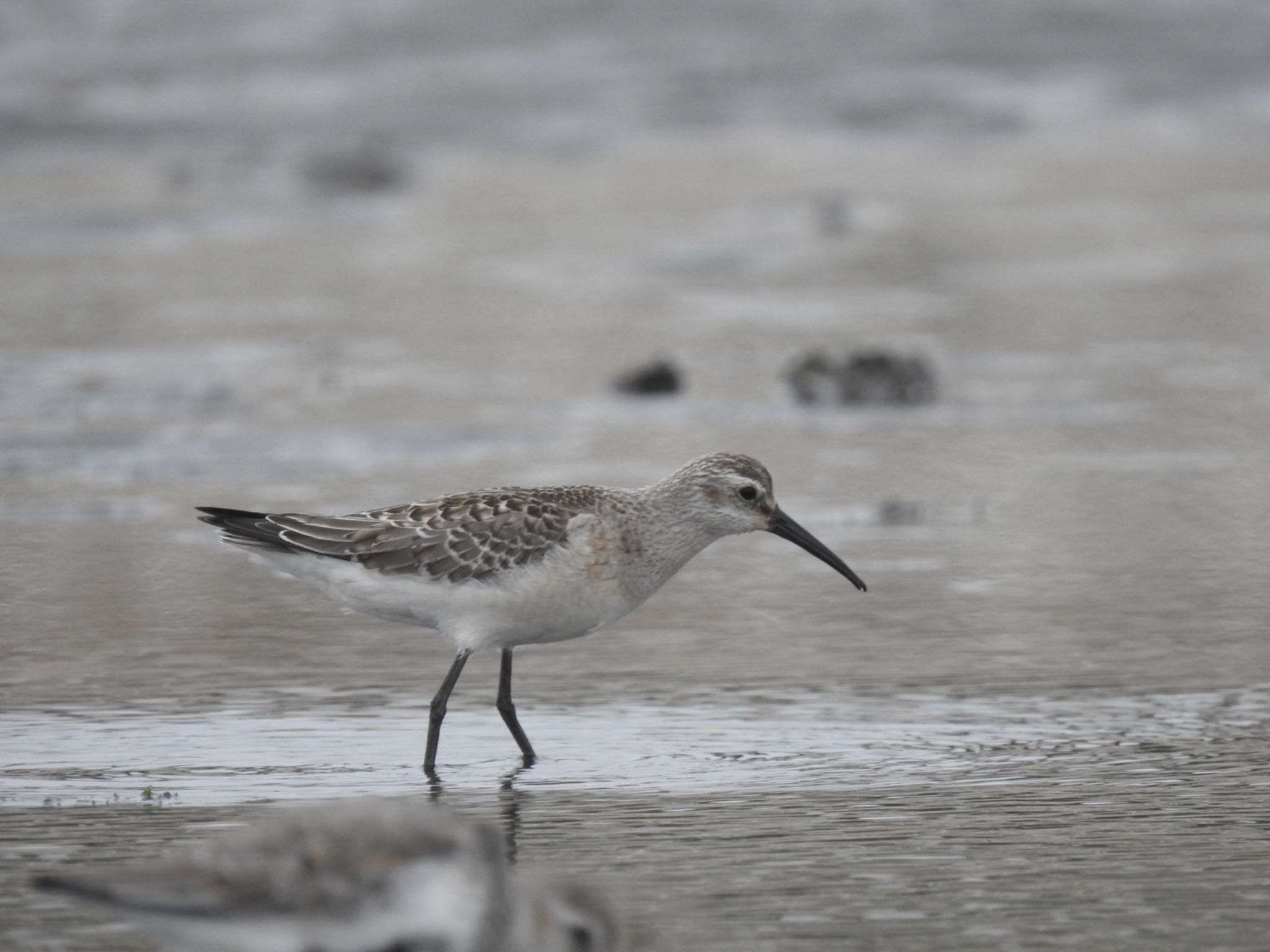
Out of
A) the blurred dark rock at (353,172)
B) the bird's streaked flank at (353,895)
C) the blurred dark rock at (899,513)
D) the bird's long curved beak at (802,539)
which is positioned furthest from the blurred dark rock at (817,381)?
the blurred dark rock at (353,172)

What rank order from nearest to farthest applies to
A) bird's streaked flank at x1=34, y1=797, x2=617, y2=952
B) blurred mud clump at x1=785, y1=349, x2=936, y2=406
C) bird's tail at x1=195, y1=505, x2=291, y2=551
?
1. bird's streaked flank at x1=34, y1=797, x2=617, y2=952
2. bird's tail at x1=195, y1=505, x2=291, y2=551
3. blurred mud clump at x1=785, y1=349, x2=936, y2=406

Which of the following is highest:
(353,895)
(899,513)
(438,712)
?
(899,513)

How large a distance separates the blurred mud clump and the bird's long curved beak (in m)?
6.01

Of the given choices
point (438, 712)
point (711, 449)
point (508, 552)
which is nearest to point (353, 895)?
point (438, 712)

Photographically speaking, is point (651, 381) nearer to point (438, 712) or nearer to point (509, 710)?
point (509, 710)

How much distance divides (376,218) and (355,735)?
17.7 meters

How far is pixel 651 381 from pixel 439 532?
277 inches

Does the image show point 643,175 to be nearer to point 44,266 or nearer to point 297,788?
point 44,266

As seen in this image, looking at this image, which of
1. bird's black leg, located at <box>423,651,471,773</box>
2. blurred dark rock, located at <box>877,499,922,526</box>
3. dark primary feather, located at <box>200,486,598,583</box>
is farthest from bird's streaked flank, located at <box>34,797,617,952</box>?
blurred dark rock, located at <box>877,499,922,526</box>

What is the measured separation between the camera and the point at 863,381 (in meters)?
15.7

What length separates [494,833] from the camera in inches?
227

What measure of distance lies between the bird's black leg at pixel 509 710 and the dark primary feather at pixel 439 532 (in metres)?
0.37

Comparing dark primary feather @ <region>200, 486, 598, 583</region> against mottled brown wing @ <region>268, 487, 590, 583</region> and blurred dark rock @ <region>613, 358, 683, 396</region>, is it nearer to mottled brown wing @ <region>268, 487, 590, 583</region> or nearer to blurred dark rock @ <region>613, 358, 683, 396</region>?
mottled brown wing @ <region>268, 487, 590, 583</region>

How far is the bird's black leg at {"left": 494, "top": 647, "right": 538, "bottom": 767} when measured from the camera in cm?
860
